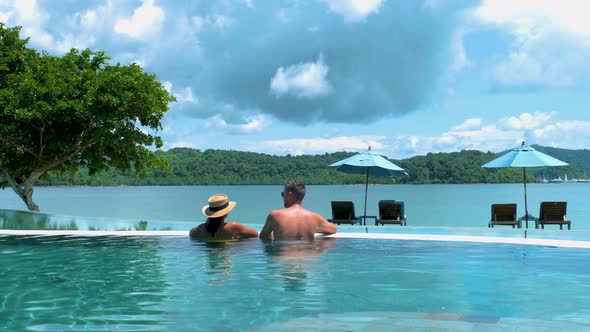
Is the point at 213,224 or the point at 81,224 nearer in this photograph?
the point at 213,224

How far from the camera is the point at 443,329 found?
16.7 ft

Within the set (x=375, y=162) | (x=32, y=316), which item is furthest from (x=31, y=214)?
(x=32, y=316)

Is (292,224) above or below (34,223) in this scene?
above

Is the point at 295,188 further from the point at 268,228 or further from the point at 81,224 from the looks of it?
the point at 81,224

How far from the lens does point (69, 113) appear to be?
20.5m

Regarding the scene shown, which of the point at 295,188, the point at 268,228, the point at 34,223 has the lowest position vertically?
the point at 34,223

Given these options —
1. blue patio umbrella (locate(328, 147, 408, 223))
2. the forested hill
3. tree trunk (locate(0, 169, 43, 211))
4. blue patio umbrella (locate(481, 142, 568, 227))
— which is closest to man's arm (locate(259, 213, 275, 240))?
blue patio umbrella (locate(328, 147, 408, 223))

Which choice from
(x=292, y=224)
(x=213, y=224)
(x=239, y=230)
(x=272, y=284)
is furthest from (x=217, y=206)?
(x=272, y=284)

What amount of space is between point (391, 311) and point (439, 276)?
2.39 metres

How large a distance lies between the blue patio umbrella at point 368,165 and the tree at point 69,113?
717 centimetres

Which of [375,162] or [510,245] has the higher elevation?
[375,162]

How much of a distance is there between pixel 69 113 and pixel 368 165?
10.3m

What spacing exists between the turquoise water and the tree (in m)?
9.41

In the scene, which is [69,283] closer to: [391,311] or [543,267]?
[391,311]
